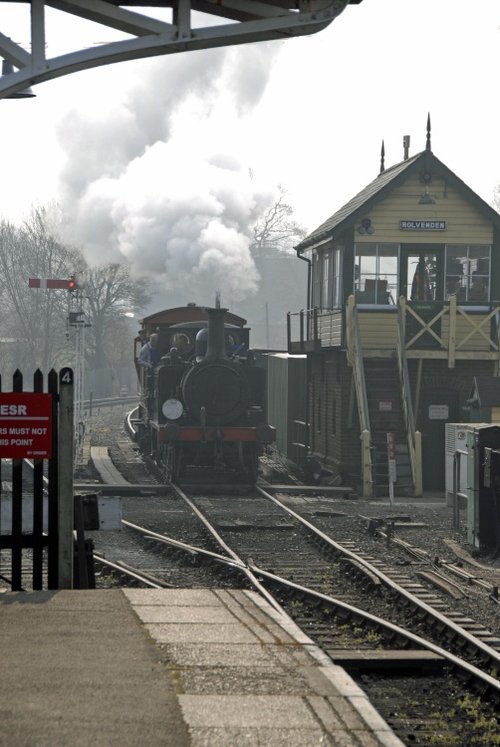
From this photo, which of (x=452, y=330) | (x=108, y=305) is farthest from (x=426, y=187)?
(x=108, y=305)

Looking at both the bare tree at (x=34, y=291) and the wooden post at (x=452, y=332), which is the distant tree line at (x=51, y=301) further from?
the wooden post at (x=452, y=332)

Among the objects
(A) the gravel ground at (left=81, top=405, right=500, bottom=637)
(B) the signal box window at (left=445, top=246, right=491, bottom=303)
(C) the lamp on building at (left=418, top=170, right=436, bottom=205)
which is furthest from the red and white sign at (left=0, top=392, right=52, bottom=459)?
(C) the lamp on building at (left=418, top=170, right=436, bottom=205)

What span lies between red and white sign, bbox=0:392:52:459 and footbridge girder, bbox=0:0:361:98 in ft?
6.19

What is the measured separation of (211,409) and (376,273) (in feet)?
14.5

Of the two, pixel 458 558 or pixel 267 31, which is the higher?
pixel 267 31

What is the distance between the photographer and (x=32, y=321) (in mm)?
63000

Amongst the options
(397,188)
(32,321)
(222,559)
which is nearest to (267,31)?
(222,559)

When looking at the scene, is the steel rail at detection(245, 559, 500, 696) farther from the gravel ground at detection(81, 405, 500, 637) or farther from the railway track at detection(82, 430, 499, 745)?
the gravel ground at detection(81, 405, 500, 637)

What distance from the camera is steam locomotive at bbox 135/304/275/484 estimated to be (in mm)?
22344

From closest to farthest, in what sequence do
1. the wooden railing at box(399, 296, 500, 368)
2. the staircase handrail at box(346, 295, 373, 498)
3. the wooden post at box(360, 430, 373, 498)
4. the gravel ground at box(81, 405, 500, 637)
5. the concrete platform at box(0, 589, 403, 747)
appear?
1. the concrete platform at box(0, 589, 403, 747)
2. the gravel ground at box(81, 405, 500, 637)
3. the wooden post at box(360, 430, 373, 498)
4. the staircase handrail at box(346, 295, 373, 498)
5. the wooden railing at box(399, 296, 500, 368)

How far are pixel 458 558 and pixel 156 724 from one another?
9.59 meters

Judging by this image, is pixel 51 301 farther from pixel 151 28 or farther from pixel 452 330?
pixel 151 28

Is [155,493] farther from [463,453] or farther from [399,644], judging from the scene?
[399,644]

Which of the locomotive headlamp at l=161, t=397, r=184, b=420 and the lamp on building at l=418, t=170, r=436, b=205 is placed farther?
the lamp on building at l=418, t=170, r=436, b=205
